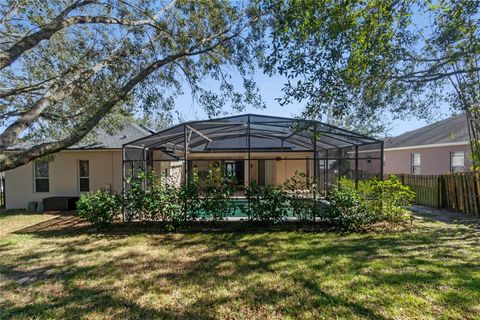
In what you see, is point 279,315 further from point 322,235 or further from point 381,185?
point 381,185

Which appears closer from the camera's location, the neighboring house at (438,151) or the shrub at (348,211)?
the shrub at (348,211)

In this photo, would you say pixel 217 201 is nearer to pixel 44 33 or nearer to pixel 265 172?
pixel 44 33

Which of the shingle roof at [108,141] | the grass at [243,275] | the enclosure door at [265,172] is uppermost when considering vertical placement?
the shingle roof at [108,141]

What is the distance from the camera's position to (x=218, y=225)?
24.8 feet

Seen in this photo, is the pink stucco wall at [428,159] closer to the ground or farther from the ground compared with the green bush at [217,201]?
farther from the ground

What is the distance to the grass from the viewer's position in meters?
3.33

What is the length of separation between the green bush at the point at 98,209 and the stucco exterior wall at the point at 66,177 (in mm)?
4230

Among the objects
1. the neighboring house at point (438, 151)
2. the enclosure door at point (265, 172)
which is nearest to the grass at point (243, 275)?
the neighboring house at point (438, 151)

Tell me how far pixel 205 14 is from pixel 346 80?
5177 millimetres

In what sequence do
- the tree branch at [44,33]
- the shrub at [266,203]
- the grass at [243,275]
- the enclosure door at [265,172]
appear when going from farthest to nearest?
1. the enclosure door at [265,172]
2. the shrub at [266,203]
3. the tree branch at [44,33]
4. the grass at [243,275]

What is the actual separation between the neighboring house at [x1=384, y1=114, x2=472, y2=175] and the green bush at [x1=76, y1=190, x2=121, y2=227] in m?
14.0

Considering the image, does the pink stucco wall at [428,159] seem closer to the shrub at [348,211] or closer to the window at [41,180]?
the shrub at [348,211]

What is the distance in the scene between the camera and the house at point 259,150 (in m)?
7.84

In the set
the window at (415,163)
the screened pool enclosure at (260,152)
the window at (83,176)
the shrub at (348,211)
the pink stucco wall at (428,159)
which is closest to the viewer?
the shrub at (348,211)
